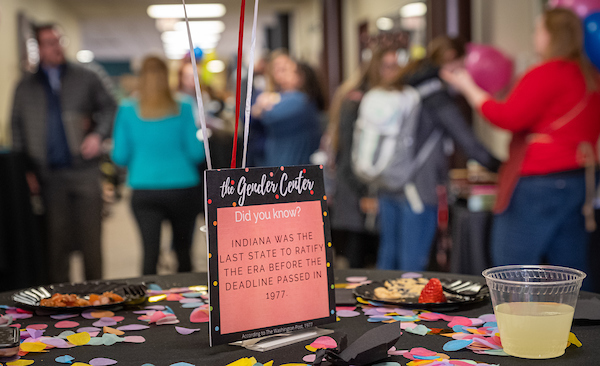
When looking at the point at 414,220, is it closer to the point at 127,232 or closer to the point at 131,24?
the point at 127,232

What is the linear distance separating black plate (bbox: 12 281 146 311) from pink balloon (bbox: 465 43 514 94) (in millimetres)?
2330

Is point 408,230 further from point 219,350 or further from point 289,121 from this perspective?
point 219,350

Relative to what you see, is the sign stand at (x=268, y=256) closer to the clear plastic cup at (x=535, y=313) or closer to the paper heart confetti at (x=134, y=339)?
the paper heart confetti at (x=134, y=339)

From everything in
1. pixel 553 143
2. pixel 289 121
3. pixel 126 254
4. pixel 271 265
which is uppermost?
pixel 289 121

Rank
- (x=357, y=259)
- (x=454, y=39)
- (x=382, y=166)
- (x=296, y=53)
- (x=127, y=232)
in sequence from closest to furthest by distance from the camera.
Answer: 1. (x=382, y=166)
2. (x=454, y=39)
3. (x=357, y=259)
4. (x=127, y=232)
5. (x=296, y=53)

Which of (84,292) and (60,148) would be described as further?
(60,148)

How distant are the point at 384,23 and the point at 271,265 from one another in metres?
5.29

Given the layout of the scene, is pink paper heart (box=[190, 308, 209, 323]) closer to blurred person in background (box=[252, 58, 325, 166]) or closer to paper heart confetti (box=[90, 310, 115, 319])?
paper heart confetti (box=[90, 310, 115, 319])

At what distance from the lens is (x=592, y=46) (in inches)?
101

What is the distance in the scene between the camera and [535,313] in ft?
2.79

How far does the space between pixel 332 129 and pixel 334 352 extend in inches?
104

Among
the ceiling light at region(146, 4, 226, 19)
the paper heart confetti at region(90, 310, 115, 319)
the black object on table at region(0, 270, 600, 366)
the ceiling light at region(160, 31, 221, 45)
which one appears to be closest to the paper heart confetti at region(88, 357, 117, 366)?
the black object on table at region(0, 270, 600, 366)

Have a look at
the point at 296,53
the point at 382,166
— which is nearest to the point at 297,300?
the point at 382,166

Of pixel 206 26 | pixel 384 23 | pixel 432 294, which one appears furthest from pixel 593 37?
pixel 206 26
